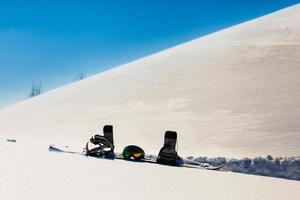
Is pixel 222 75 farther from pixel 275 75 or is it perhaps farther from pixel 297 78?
pixel 297 78

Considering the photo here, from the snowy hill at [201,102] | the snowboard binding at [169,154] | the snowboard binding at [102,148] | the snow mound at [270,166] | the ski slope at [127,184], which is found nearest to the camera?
the ski slope at [127,184]

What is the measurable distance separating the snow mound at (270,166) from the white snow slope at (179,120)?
0.72 meters

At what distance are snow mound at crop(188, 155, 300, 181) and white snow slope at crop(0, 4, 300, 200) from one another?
717 mm

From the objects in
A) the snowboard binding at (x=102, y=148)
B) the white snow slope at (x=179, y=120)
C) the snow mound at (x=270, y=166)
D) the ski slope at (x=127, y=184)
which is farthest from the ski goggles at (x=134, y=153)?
the snow mound at (x=270, y=166)

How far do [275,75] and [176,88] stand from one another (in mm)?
5940

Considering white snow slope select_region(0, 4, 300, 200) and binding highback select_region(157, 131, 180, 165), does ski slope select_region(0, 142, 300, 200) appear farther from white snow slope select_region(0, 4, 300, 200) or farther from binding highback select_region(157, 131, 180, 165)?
binding highback select_region(157, 131, 180, 165)

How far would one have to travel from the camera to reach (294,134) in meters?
14.5

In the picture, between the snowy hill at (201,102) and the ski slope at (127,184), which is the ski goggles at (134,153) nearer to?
the snowy hill at (201,102)

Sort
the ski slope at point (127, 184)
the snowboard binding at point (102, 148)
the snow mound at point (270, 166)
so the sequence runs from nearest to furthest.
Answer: the ski slope at point (127, 184) < the snow mound at point (270, 166) < the snowboard binding at point (102, 148)

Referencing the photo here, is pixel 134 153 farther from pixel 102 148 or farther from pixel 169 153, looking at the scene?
pixel 102 148

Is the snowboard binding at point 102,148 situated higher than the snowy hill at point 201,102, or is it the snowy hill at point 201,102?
the snowy hill at point 201,102

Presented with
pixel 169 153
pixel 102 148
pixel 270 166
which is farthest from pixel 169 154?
pixel 270 166

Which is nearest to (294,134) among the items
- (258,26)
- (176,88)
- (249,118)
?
(249,118)

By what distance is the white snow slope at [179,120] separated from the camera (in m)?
7.87
